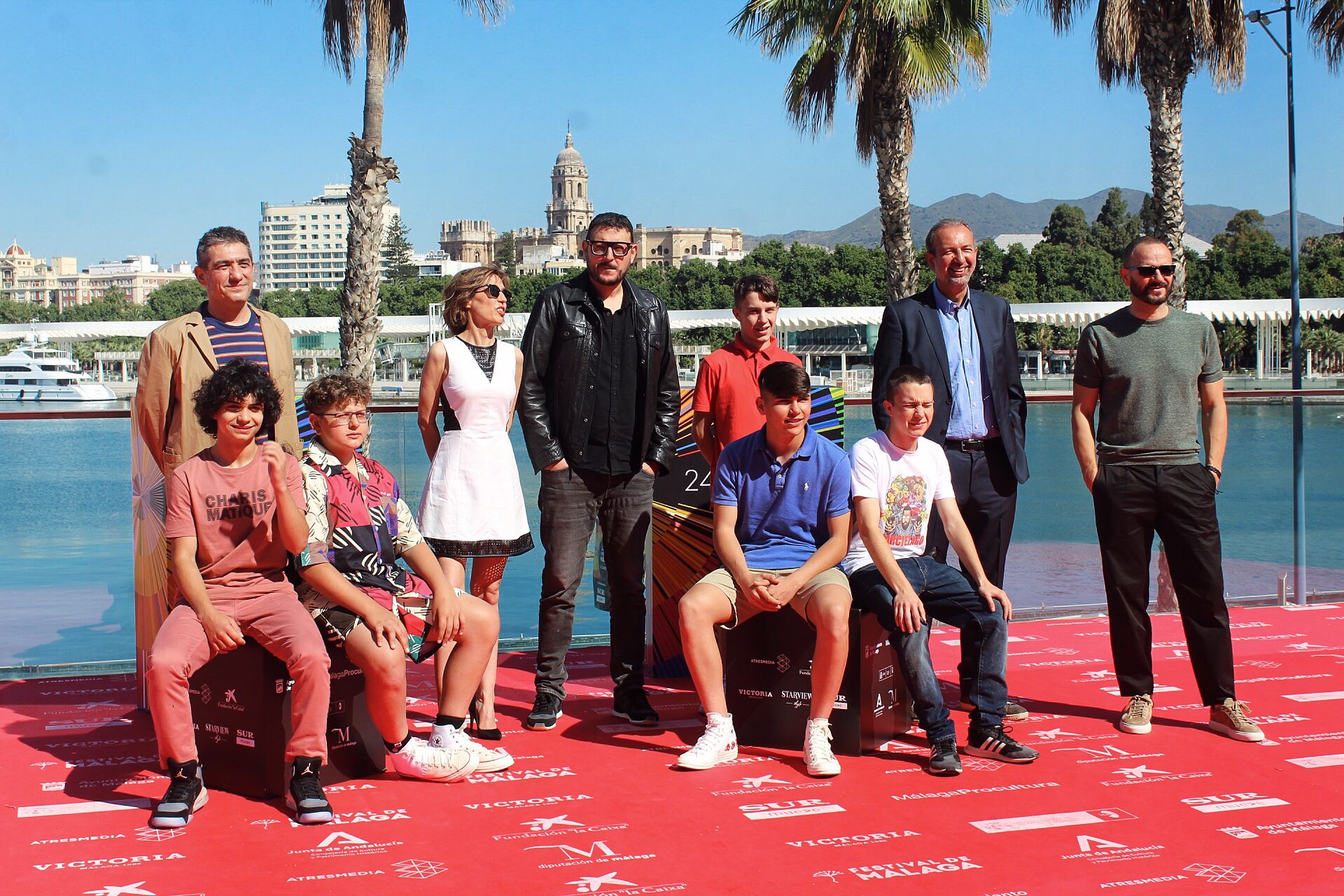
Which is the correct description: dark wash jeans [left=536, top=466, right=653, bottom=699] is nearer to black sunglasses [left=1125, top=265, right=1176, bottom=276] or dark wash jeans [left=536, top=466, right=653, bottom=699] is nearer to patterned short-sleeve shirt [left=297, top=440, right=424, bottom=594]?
patterned short-sleeve shirt [left=297, top=440, right=424, bottom=594]

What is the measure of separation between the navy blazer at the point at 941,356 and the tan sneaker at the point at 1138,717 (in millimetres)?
817

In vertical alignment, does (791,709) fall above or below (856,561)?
below

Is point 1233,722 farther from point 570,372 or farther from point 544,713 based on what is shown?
point 570,372

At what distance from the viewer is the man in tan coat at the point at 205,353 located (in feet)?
11.9

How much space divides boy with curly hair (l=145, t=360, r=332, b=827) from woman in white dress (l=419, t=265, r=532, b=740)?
0.52 m

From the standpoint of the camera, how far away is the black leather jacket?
13.1ft

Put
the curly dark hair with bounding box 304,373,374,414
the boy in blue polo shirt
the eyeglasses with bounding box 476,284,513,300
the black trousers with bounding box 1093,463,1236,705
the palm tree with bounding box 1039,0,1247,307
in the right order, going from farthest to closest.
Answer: the palm tree with bounding box 1039,0,1247,307 → the black trousers with bounding box 1093,463,1236,705 → the eyeglasses with bounding box 476,284,513,300 → the boy in blue polo shirt → the curly dark hair with bounding box 304,373,374,414

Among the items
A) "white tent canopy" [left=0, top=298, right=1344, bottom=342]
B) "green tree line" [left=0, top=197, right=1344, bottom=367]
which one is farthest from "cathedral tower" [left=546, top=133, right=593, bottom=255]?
"white tent canopy" [left=0, top=298, right=1344, bottom=342]

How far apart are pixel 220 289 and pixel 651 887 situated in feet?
7.08

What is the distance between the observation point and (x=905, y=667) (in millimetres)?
3678

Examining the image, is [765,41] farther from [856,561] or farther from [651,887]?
[651,887]

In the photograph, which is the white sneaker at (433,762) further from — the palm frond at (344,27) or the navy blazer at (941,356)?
the palm frond at (344,27)

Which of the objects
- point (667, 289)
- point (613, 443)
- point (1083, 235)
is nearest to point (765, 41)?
point (613, 443)

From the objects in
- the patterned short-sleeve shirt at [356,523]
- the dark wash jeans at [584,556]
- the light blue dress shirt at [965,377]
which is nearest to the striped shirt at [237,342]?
the patterned short-sleeve shirt at [356,523]
